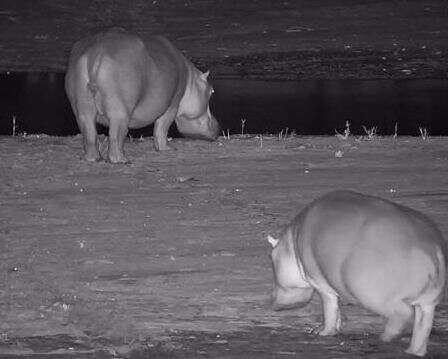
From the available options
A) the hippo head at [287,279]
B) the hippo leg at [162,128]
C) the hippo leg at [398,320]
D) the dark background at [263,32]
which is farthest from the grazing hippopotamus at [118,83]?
the dark background at [263,32]

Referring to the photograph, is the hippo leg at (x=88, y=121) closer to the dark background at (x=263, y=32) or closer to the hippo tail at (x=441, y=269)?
the hippo tail at (x=441, y=269)

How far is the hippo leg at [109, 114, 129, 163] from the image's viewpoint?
9.47 meters

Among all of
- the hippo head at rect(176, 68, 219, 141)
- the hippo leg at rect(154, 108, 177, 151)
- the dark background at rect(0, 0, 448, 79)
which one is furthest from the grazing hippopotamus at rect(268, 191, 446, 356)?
the dark background at rect(0, 0, 448, 79)

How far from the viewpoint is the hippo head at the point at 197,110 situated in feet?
36.4

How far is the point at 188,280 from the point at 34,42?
18335mm

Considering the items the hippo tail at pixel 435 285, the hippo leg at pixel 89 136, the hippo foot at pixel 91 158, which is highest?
the hippo tail at pixel 435 285

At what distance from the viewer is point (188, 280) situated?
237 inches

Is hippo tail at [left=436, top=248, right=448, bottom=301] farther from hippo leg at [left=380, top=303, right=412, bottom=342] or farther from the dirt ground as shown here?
the dirt ground

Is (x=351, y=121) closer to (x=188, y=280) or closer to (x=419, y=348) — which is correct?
(x=188, y=280)

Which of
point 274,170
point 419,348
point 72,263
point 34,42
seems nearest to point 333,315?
point 419,348

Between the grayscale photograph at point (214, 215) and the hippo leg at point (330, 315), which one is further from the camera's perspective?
the hippo leg at point (330, 315)

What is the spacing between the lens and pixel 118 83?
930 cm

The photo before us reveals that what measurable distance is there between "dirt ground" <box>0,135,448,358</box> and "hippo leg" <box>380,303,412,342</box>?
102 mm

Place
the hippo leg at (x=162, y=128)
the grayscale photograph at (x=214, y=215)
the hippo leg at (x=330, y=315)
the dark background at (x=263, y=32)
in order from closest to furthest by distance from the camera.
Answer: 1. the grayscale photograph at (x=214, y=215)
2. the hippo leg at (x=330, y=315)
3. the hippo leg at (x=162, y=128)
4. the dark background at (x=263, y=32)
